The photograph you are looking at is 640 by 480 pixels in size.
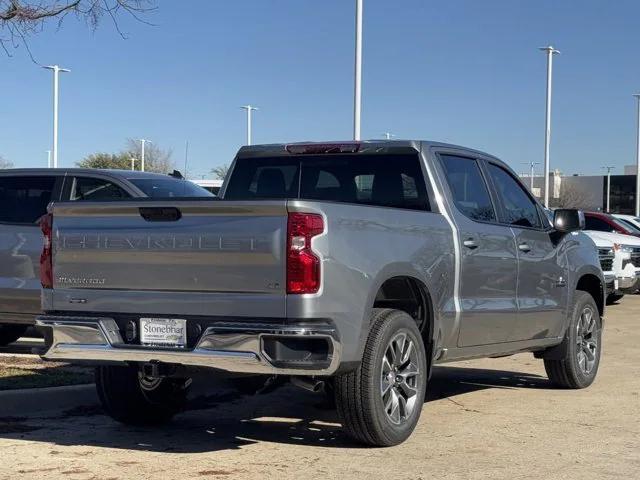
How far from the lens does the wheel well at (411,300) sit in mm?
6547

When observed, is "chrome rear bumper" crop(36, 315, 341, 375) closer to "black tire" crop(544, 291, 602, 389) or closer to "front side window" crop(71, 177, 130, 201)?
"black tire" crop(544, 291, 602, 389)

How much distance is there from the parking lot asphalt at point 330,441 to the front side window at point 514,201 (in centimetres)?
155

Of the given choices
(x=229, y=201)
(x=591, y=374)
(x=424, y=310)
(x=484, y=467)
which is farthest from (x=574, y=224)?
(x=229, y=201)

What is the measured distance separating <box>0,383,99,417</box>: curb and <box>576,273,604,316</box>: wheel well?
4676 millimetres

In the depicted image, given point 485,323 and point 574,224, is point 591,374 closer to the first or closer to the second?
point 574,224

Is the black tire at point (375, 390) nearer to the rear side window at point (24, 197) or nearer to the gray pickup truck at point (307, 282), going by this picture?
the gray pickup truck at point (307, 282)

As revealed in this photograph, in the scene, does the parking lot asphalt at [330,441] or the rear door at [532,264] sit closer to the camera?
the parking lot asphalt at [330,441]

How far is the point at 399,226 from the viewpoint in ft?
20.8

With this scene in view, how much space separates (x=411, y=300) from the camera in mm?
6789

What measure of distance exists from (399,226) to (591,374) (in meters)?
3.66

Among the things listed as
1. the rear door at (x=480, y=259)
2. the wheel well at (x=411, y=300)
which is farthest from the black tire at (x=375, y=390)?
the rear door at (x=480, y=259)

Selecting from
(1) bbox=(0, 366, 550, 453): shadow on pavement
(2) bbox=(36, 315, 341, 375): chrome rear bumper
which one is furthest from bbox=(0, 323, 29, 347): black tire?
(2) bbox=(36, 315, 341, 375): chrome rear bumper

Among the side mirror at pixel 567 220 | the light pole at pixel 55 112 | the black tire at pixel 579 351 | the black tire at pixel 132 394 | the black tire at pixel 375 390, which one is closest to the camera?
the black tire at pixel 375 390

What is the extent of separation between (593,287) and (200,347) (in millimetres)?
5107
